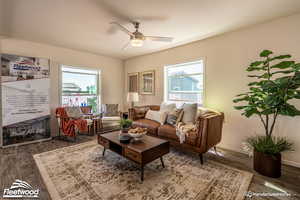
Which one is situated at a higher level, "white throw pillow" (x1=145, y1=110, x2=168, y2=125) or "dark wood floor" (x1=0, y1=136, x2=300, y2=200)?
"white throw pillow" (x1=145, y1=110, x2=168, y2=125)

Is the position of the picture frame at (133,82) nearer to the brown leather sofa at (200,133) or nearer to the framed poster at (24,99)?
the brown leather sofa at (200,133)

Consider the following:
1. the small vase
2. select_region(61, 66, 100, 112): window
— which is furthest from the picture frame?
the small vase

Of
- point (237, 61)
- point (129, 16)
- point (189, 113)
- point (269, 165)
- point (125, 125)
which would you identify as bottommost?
point (269, 165)

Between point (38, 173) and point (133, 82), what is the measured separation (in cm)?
382

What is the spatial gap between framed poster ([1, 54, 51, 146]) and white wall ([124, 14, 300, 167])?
12.2 feet

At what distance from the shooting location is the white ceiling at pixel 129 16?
2061 millimetres

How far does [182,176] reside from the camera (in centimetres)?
204

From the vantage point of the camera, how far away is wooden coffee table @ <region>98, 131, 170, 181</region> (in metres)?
1.90

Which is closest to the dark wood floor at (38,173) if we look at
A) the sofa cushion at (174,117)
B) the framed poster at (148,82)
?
the sofa cushion at (174,117)

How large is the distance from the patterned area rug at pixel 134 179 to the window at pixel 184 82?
67.9 inches

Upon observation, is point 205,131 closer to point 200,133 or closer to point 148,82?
point 200,133

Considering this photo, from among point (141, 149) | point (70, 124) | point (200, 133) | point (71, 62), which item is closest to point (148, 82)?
point (71, 62)

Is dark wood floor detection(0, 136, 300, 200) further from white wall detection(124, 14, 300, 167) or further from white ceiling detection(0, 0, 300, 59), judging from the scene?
white ceiling detection(0, 0, 300, 59)

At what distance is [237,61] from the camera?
2922 mm
